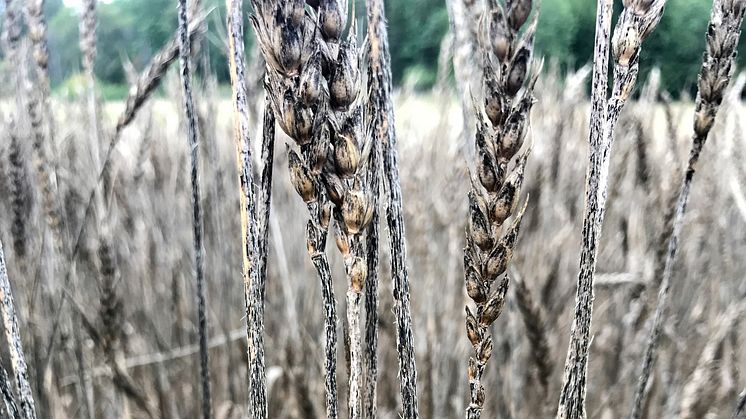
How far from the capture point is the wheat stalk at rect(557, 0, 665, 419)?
29 centimetres

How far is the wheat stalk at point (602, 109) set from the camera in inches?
11.4

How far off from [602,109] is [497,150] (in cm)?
8

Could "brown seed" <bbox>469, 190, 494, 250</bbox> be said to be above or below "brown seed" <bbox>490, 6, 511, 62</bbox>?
below

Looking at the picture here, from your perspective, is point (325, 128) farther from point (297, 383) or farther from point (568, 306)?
point (568, 306)

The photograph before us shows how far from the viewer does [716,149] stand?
1.29m

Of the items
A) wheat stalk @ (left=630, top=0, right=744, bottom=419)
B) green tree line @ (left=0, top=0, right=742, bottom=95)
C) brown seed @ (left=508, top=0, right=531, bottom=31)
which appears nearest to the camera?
brown seed @ (left=508, top=0, right=531, bottom=31)

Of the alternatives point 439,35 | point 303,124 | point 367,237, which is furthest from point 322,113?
point 439,35

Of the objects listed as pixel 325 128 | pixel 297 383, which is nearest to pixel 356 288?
pixel 325 128

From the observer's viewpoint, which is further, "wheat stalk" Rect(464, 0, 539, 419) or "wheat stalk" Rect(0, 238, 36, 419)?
"wheat stalk" Rect(0, 238, 36, 419)

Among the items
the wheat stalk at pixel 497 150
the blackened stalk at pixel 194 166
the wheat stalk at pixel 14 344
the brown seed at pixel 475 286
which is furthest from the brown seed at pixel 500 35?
the wheat stalk at pixel 14 344

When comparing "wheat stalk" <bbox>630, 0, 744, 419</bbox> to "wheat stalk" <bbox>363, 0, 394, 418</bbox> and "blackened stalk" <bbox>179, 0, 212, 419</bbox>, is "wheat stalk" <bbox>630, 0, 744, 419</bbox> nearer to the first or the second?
"wheat stalk" <bbox>363, 0, 394, 418</bbox>

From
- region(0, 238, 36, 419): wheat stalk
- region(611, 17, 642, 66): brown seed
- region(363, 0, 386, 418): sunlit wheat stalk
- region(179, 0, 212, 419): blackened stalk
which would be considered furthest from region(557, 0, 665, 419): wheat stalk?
region(0, 238, 36, 419): wheat stalk

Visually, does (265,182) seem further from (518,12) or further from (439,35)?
(439,35)

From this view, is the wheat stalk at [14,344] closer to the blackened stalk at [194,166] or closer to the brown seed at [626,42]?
the blackened stalk at [194,166]
